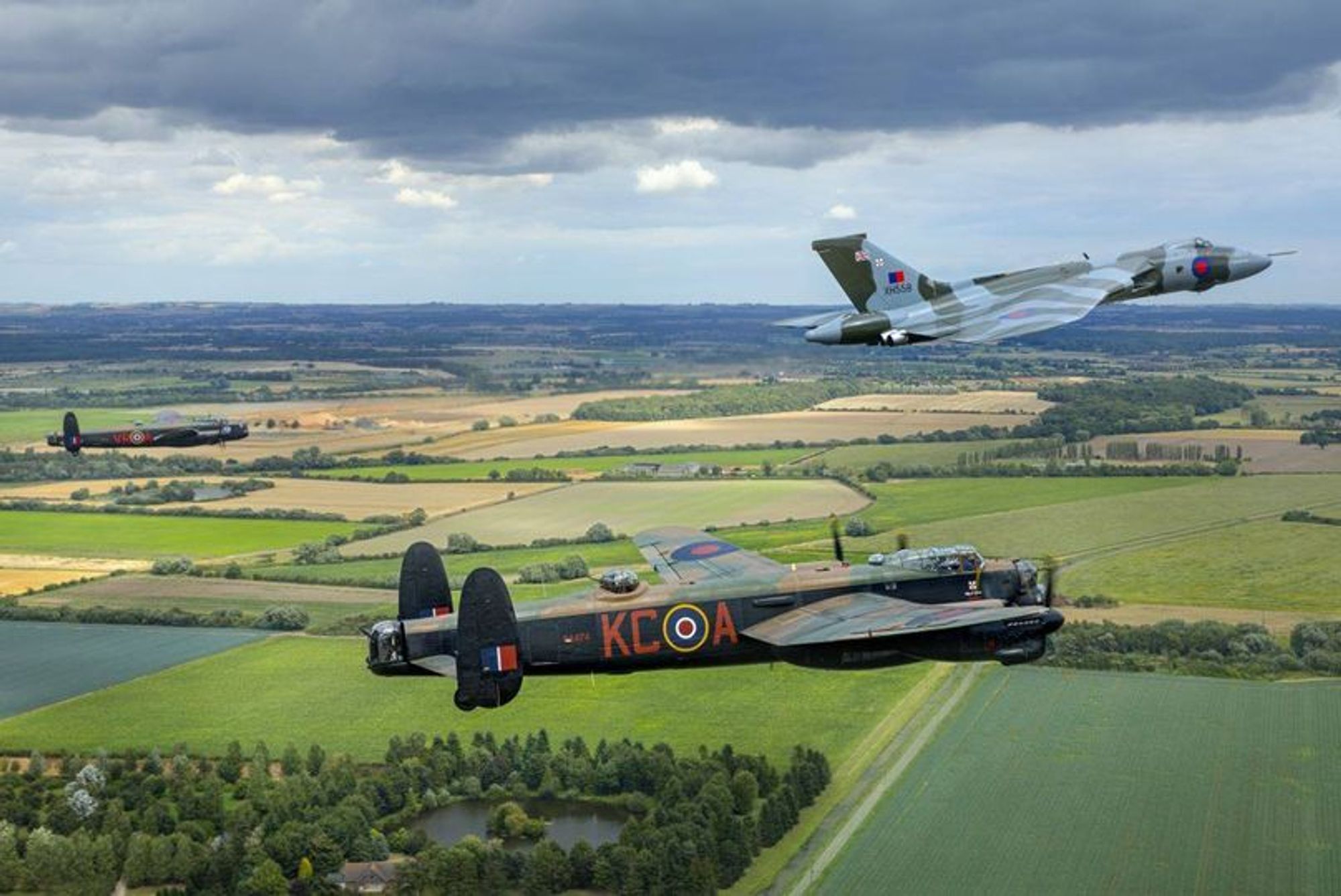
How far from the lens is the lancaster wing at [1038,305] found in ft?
169

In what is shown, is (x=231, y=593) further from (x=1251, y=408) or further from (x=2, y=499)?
(x=1251, y=408)

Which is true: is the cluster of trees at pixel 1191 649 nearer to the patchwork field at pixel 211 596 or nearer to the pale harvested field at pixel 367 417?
the patchwork field at pixel 211 596

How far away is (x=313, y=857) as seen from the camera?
2771 inches

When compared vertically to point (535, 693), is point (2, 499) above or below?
above

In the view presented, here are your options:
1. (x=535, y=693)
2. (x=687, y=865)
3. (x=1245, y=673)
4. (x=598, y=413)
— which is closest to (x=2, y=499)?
(x=598, y=413)

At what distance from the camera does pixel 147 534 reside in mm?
120500

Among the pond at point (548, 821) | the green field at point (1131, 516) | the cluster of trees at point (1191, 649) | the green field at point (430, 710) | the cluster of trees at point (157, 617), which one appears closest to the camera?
the pond at point (548, 821)

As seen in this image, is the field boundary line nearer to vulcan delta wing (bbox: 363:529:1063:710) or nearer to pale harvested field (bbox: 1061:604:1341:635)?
pale harvested field (bbox: 1061:604:1341:635)

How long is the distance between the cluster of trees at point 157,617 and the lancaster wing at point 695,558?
5583 cm

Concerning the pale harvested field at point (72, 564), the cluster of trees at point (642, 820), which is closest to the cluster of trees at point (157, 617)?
the pale harvested field at point (72, 564)

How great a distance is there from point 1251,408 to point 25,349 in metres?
141

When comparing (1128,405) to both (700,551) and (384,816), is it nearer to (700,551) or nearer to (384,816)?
(384,816)

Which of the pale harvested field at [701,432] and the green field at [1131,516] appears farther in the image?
the pale harvested field at [701,432]

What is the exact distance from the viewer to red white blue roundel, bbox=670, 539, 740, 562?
4819 cm
